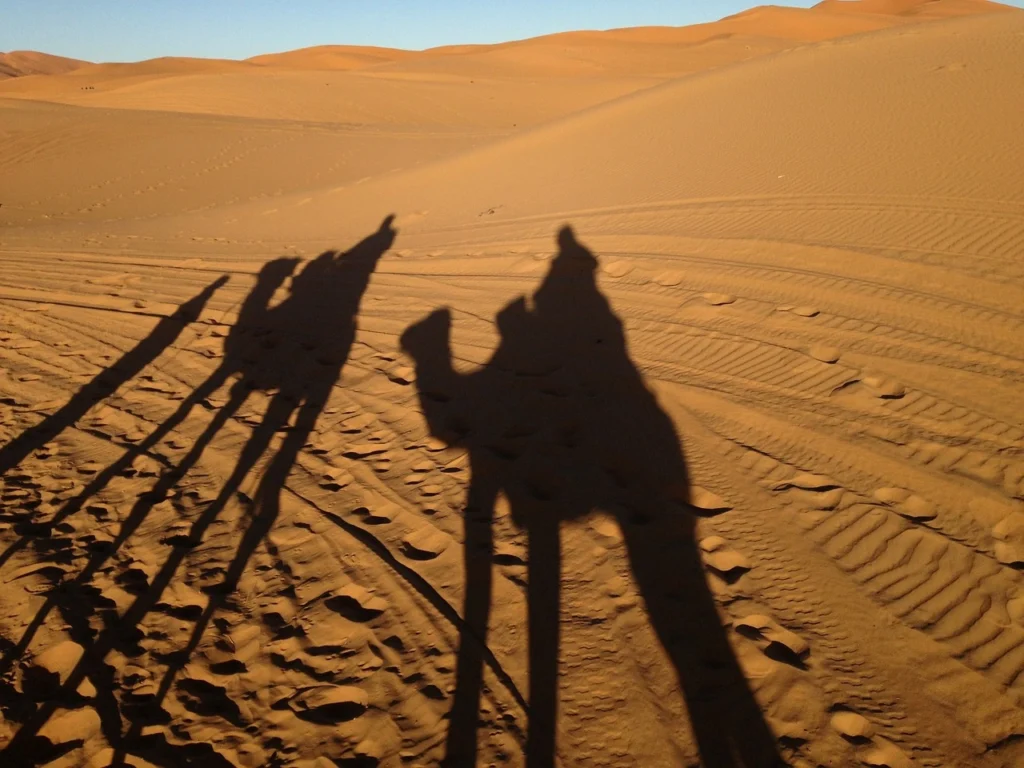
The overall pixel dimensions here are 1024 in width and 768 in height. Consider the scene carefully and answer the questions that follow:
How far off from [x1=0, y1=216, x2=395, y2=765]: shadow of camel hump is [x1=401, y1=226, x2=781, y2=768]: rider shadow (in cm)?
83

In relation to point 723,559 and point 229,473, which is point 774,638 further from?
point 229,473

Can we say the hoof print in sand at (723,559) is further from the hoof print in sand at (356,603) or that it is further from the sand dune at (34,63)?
the sand dune at (34,63)

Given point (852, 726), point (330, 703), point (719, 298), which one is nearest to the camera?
point (852, 726)

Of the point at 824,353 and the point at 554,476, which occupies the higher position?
the point at 824,353

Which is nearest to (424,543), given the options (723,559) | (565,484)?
(565,484)

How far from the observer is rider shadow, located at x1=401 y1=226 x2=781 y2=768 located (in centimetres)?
260

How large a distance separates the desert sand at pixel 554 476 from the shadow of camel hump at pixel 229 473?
0.02m

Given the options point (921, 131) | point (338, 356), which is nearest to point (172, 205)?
point (338, 356)

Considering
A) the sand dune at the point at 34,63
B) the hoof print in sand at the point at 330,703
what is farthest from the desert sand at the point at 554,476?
the sand dune at the point at 34,63

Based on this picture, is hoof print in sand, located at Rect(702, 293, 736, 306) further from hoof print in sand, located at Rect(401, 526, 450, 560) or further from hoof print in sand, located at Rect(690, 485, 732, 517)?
hoof print in sand, located at Rect(401, 526, 450, 560)

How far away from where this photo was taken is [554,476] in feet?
12.9

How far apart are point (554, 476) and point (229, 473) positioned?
1.87 metres

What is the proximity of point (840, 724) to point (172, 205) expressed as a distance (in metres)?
14.9

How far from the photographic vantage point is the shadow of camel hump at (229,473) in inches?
106
